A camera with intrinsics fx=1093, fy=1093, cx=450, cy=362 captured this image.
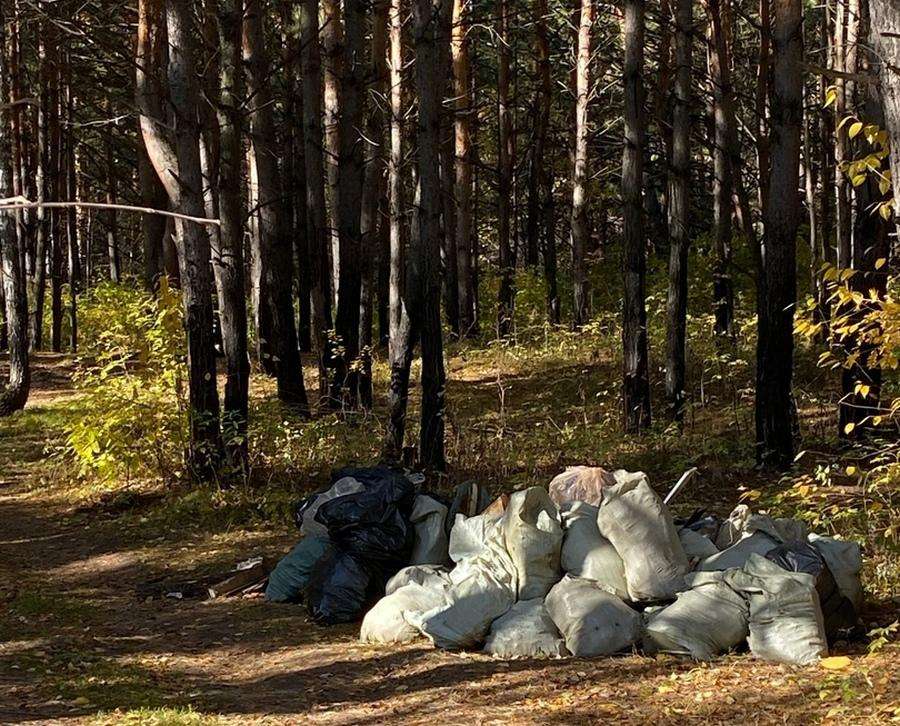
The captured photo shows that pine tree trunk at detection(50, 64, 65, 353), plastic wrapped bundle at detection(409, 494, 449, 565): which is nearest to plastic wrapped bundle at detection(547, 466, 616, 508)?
plastic wrapped bundle at detection(409, 494, 449, 565)

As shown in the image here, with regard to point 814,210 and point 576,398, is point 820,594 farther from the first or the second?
point 814,210

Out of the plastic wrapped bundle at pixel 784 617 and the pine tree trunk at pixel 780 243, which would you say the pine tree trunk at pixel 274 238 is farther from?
the plastic wrapped bundle at pixel 784 617

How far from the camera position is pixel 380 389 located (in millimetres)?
17469

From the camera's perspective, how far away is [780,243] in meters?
9.73

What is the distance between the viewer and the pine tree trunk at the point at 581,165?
17641mm

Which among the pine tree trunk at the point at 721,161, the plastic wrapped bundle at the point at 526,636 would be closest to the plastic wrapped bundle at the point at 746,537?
the plastic wrapped bundle at the point at 526,636

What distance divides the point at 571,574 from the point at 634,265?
21.9 ft

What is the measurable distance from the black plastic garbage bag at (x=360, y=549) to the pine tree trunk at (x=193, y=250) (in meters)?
3.31

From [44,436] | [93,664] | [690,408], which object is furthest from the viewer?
[44,436]

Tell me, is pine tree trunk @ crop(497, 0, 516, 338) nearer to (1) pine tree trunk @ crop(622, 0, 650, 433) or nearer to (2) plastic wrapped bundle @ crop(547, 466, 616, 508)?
(1) pine tree trunk @ crop(622, 0, 650, 433)

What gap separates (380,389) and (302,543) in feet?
32.0

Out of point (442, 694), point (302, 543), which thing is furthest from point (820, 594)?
point (302, 543)

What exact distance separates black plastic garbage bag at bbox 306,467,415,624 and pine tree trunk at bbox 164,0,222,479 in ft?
10.9

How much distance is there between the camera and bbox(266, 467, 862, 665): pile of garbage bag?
5.86m
